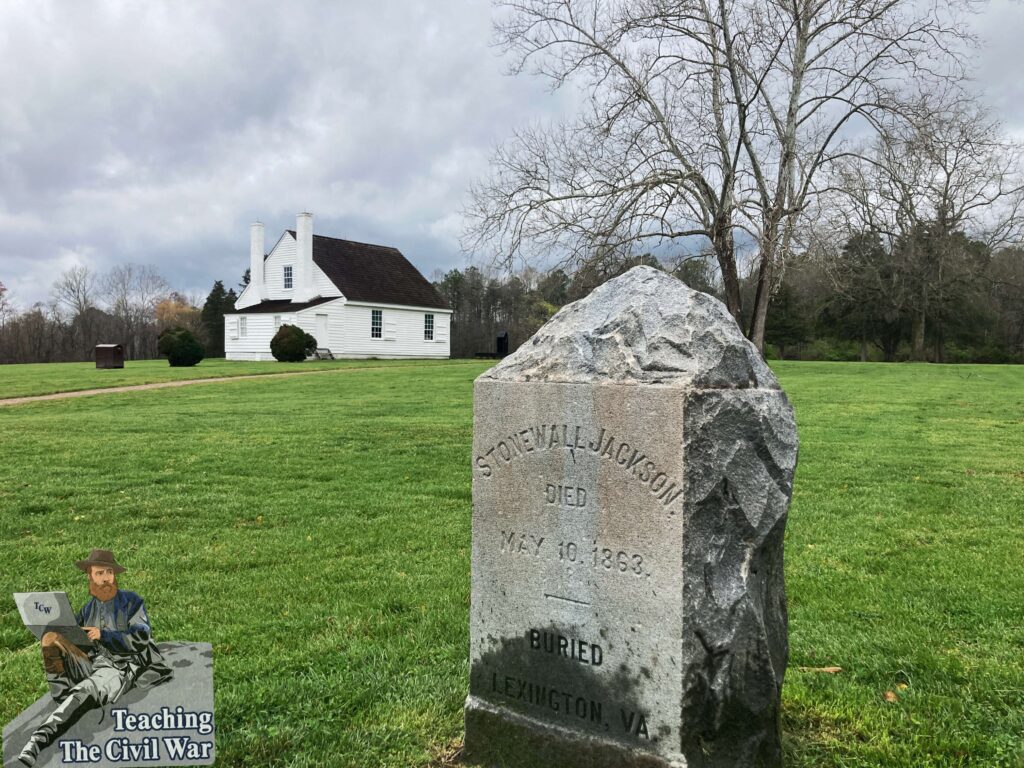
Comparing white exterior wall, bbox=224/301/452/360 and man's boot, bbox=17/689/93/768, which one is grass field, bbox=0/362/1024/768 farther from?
white exterior wall, bbox=224/301/452/360

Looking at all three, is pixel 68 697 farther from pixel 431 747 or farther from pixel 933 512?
pixel 933 512

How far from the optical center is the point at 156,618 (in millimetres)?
4648

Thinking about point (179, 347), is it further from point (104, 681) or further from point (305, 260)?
point (104, 681)

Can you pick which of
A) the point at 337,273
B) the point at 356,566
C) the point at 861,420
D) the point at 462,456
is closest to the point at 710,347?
the point at 356,566

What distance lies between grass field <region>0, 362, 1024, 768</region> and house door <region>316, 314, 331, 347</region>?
26.4m

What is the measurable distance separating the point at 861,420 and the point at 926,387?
9121 millimetres

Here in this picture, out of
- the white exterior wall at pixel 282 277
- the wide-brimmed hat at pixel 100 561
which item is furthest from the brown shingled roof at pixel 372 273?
the wide-brimmed hat at pixel 100 561

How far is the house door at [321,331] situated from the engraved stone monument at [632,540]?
122 ft

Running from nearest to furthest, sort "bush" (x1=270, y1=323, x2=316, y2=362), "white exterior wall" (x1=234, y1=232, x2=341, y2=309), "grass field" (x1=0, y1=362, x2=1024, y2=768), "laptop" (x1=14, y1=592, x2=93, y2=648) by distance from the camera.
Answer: "laptop" (x1=14, y1=592, x2=93, y2=648)
"grass field" (x1=0, y1=362, x2=1024, y2=768)
"bush" (x1=270, y1=323, x2=316, y2=362)
"white exterior wall" (x1=234, y1=232, x2=341, y2=309)

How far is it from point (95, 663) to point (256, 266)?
4252 cm

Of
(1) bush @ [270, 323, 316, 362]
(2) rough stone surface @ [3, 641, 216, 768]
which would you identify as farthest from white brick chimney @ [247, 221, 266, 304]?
(2) rough stone surface @ [3, 641, 216, 768]

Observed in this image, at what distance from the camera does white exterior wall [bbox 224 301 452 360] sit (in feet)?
128

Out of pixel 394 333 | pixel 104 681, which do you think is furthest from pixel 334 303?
pixel 104 681

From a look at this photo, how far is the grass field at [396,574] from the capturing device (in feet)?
11.3
